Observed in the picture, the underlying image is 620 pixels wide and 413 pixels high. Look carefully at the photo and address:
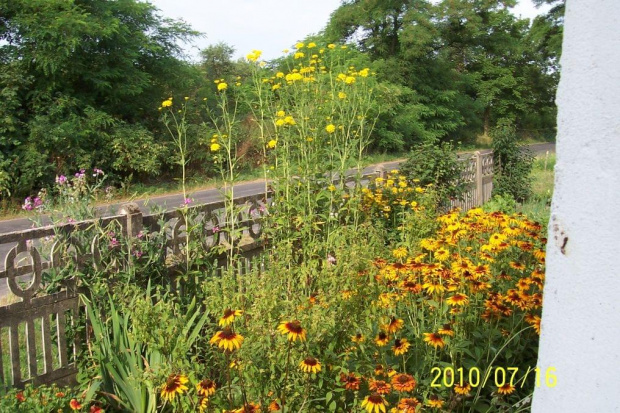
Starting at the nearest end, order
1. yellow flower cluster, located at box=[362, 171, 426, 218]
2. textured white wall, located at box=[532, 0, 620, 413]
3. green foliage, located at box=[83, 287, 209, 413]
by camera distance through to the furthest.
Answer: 1. textured white wall, located at box=[532, 0, 620, 413]
2. green foliage, located at box=[83, 287, 209, 413]
3. yellow flower cluster, located at box=[362, 171, 426, 218]

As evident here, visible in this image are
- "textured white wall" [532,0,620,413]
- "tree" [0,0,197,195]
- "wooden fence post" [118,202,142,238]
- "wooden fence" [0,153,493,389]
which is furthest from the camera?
"tree" [0,0,197,195]

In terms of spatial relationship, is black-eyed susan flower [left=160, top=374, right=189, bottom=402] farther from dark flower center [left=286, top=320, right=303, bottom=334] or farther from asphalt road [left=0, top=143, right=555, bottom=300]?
asphalt road [left=0, top=143, right=555, bottom=300]

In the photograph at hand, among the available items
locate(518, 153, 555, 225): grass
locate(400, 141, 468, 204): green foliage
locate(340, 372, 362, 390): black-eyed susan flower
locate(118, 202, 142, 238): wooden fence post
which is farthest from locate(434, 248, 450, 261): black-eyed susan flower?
locate(400, 141, 468, 204): green foliage

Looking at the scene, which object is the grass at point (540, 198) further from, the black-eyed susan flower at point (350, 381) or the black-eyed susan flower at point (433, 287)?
the black-eyed susan flower at point (350, 381)

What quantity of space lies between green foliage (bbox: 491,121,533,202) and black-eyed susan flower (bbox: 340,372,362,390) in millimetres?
9369

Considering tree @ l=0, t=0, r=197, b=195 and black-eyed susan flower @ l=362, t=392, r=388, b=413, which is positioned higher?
tree @ l=0, t=0, r=197, b=195

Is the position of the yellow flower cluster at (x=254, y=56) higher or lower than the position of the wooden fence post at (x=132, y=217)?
higher

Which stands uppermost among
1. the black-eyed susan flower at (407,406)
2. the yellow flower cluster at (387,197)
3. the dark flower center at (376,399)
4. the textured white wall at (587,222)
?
the textured white wall at (587,222)

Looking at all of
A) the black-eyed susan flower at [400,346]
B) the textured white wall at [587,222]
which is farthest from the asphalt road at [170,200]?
the textured white wall at [587,222]

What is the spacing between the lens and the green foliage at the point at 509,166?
11.1 meters

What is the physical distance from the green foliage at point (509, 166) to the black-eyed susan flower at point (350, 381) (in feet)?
30.7

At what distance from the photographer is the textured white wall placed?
98 centimetres

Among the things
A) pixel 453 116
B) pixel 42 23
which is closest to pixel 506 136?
pixel 42 23

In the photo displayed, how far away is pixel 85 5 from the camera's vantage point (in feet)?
54.3
